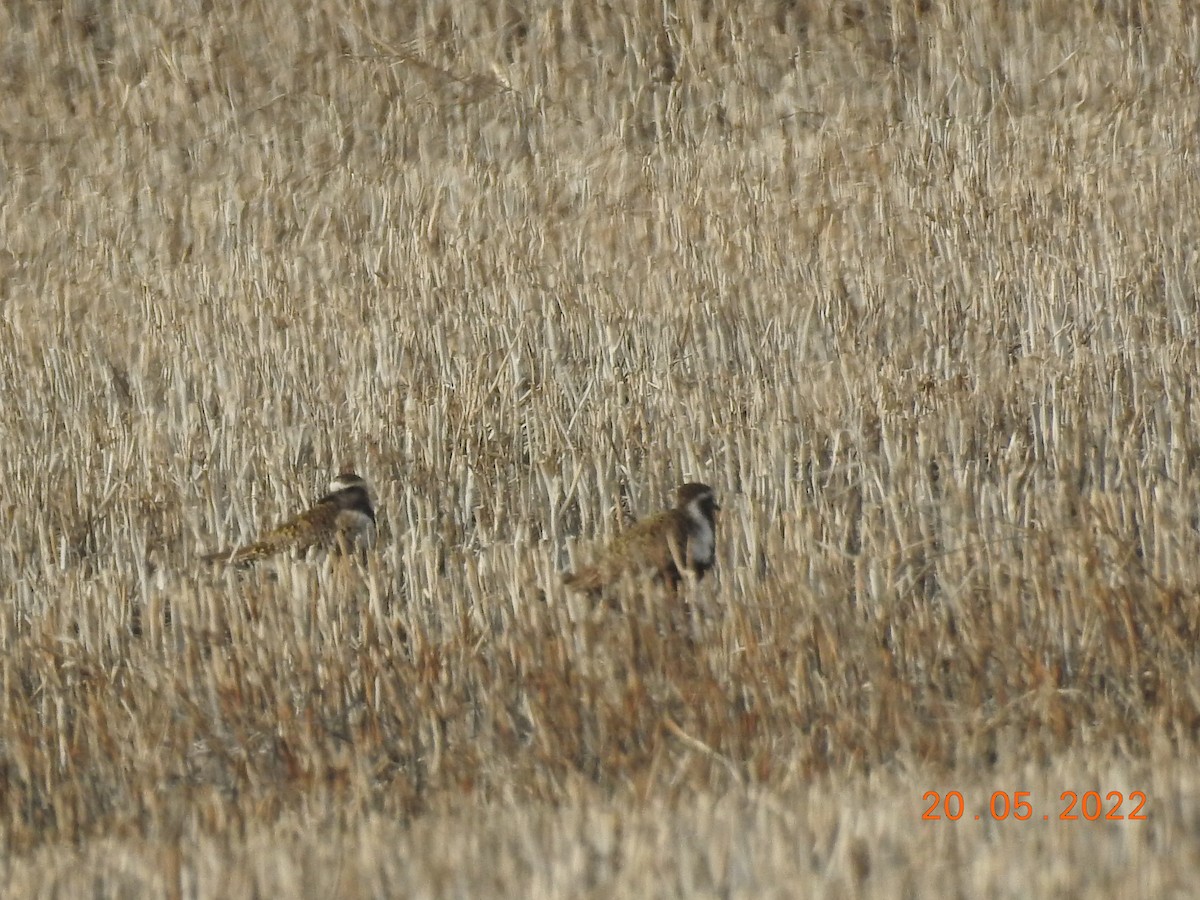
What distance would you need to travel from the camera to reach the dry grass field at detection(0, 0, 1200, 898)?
14.1ft

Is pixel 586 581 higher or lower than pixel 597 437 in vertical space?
lower

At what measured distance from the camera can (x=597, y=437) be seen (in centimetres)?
765

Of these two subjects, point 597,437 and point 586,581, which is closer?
point 586,581

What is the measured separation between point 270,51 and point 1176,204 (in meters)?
7.23

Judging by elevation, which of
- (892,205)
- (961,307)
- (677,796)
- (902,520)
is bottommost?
(677,796)

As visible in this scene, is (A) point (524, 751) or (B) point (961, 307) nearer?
(A) point (524, 751)

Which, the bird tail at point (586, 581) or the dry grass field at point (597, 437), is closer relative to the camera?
the dry grass field at point (597, 437)

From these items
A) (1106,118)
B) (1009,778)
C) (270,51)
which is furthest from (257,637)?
(270,51)

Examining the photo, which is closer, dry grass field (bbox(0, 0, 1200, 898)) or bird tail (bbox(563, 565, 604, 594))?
dry grass field (bbox(0, 0, 1200, 898))

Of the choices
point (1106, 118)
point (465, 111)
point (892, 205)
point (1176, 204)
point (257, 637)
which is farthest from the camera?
point (465, 111)

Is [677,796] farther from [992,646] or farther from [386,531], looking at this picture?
[386,531]

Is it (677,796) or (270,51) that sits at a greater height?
(270,51)

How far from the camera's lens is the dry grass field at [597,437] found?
4285 millimetres

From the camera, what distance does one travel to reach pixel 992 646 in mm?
5066
